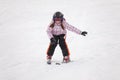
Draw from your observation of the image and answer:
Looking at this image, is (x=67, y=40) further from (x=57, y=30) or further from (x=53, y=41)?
(x=53, y=41)

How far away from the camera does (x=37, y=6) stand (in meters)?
21.0

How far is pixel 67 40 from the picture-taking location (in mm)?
12781

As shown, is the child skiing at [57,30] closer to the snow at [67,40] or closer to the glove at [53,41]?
the glove at [53,41]

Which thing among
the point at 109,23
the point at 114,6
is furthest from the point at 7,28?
the point at 114,6

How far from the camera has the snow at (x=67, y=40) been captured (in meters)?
8.59

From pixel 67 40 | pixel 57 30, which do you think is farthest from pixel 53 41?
pixel 67 40

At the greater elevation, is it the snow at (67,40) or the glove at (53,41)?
the glove at (53,41)

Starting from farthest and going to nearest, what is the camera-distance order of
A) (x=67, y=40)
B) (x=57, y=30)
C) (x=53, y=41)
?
(x=67, y=40) < (x=57, y=30) < (x=53, y=41)

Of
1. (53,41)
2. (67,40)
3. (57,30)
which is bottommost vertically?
(67,40)

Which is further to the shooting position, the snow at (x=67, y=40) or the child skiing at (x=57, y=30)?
the snow at (x=67, y=40)

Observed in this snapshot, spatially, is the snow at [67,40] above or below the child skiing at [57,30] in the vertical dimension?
below

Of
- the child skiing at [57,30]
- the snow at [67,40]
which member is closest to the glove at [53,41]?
the child skiing at [57,30]

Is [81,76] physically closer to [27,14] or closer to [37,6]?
[27,14]

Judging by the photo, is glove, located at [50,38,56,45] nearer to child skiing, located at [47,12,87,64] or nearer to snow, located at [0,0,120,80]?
child skiing, located at [47,12,87,64]
